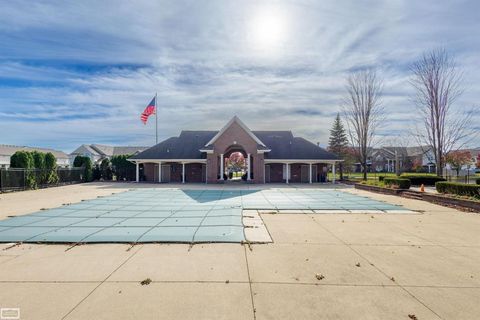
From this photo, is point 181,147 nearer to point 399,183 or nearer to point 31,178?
point 31,178

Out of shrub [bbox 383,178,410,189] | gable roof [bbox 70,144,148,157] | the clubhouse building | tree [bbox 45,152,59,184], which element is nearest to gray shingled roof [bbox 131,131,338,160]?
the clubhouse building

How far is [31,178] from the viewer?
23.8m

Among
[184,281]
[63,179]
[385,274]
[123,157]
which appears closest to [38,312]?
[184,281]

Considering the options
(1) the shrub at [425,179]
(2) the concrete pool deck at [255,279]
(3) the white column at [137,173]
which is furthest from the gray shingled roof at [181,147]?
(2) the concrete pool deck at [255,279]

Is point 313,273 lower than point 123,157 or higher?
lower

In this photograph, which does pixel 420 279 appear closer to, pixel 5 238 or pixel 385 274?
pixel 385 274

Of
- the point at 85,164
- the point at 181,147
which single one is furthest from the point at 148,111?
the point at 85,164

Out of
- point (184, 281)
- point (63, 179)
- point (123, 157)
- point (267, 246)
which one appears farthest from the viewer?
point (123, 157)

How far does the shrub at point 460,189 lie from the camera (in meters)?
A: 13.6

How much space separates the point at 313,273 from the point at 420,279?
73.5 inches

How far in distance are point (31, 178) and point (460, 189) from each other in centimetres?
3174

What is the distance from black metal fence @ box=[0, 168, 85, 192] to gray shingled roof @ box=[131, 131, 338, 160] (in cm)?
753

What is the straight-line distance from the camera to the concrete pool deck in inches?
148

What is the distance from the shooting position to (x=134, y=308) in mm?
3779
